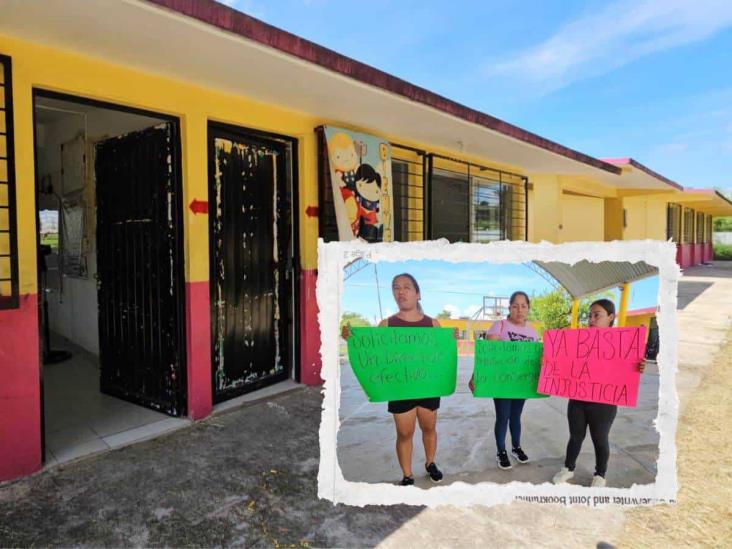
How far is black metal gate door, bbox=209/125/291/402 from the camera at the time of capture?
405 cm

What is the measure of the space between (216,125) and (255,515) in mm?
2792

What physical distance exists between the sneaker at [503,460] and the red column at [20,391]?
2604 mm

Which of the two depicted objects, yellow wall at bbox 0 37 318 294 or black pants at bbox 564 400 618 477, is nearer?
black pants at bbox 564 400 618 477

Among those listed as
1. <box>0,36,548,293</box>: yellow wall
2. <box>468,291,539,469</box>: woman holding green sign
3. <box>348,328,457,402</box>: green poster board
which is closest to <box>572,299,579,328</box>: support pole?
<box>468,291,539,469</box>: woman holding green sign

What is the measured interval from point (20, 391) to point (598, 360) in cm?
299

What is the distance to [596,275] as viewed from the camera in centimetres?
170

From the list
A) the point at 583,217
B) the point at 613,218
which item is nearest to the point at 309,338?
the point at 583,217

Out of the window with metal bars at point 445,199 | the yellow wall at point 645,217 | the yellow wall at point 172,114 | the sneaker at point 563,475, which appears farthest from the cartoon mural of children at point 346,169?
the yellow wall at point 645,217

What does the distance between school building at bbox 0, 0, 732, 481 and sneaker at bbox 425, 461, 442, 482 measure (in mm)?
2266

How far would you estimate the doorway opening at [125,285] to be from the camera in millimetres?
3669

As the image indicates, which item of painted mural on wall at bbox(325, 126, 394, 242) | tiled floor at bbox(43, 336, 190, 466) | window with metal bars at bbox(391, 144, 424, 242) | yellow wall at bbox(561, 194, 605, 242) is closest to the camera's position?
tiled floor at bbox(43, 336, 190, 466)

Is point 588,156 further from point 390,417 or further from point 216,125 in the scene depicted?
point 390,417

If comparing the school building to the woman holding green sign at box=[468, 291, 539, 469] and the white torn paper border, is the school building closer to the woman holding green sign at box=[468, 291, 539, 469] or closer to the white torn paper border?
the white torn paper border

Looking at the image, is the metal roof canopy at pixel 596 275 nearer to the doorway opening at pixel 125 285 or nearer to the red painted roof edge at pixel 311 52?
the red painted roof edge at pixel 311 52
